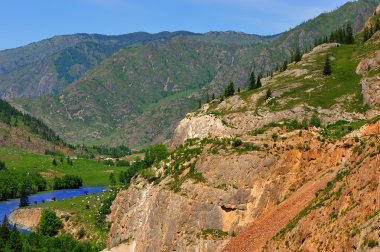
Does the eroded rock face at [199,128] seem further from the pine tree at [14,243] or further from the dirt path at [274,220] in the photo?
the dirt path at [274,220]

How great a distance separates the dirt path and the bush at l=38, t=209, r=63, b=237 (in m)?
122

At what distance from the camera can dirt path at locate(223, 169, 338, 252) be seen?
6288 centimetres

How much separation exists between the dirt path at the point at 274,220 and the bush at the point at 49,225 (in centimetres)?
12249

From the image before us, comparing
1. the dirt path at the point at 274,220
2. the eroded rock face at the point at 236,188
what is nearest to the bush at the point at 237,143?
the eroded rock face at the point at 236,188

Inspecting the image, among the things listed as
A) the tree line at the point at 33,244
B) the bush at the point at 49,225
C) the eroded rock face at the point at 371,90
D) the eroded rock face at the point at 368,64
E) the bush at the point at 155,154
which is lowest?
the bush at the point at 49,225

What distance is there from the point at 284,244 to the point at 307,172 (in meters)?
23.3

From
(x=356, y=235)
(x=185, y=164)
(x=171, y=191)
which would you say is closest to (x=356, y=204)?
(x=356, y=235)

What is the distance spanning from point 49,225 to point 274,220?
5103 inches

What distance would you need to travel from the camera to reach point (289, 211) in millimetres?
65562

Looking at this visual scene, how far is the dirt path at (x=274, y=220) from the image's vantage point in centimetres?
6288

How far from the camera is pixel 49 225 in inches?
7077

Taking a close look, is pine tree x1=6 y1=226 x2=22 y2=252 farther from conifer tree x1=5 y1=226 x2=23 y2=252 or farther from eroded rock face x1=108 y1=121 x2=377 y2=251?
eroded rock face x1=108 y1=121 x2=377 y2=251

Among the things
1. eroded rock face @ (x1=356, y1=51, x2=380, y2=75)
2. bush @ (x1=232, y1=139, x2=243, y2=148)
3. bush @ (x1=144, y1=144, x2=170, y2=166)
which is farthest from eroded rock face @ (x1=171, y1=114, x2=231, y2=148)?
bush @ (x1=232, y1=139, x2=243, y2=148)

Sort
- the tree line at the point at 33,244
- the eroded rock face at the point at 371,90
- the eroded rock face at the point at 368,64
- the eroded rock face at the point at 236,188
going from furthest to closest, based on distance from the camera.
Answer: the eroded rock face at the point at 368,64 → the eroded rock face at the point at 371,90 → the tree line at the point at 33,244 → the eroded rock face at the point at 236,188
